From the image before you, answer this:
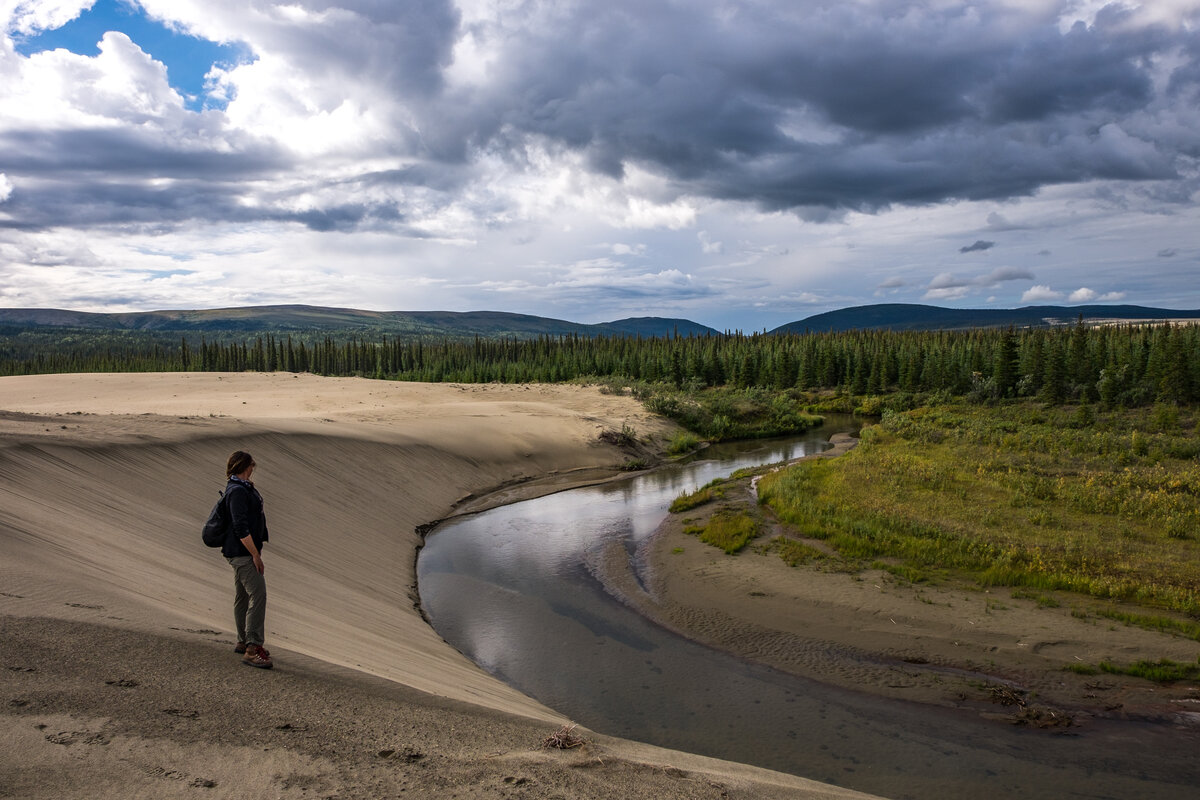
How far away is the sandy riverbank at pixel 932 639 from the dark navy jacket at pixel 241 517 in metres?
11.5

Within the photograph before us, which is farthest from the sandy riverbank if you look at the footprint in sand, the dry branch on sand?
the footprint in sand

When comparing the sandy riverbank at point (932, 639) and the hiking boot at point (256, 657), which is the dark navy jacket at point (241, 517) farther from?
the sandy riverbank at point (932, 639)

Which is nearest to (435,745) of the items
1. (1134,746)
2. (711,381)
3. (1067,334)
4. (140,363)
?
(1134,746)

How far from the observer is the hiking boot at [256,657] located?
28.0 ft

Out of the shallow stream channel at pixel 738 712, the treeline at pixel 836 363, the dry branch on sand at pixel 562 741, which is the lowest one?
the shallow stream channel at pixel 738 712

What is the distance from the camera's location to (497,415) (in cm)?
4878

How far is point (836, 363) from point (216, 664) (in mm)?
103288

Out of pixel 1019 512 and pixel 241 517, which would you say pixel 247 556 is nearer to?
pixel 241 517

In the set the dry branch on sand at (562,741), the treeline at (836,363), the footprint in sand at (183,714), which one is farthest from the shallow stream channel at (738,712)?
the treeline at (836,363)

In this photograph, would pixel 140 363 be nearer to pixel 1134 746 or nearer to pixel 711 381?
pixel 711 381

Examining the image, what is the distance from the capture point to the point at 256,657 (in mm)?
A: 8555

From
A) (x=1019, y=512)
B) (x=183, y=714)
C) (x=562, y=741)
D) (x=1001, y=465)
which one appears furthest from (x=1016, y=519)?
(x=183, y=714)

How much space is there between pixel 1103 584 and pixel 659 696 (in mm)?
12370

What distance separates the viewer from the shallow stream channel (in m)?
10.9
